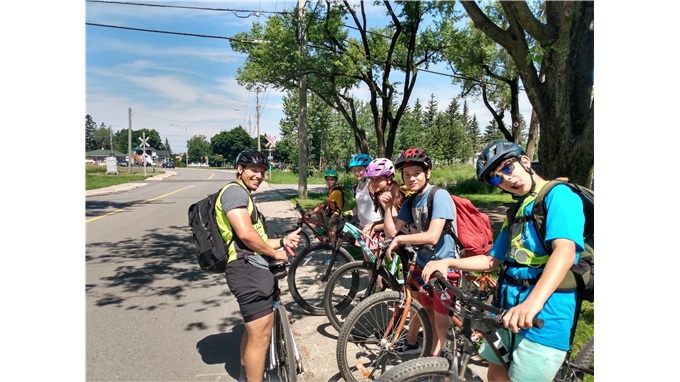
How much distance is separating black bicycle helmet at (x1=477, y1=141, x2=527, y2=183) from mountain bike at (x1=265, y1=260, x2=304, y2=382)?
168 centimetres

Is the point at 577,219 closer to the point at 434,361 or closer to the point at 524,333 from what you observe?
the point at 524,333

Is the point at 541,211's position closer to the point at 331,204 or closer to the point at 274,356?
the point at 274,356

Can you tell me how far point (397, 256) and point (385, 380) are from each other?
5.01 feet

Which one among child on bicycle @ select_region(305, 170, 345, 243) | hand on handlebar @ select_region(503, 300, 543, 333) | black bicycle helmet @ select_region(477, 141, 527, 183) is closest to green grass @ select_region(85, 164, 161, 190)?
child on bicycle @ select_region(305, 170, 345, 243)

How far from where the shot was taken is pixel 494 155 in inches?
80.0

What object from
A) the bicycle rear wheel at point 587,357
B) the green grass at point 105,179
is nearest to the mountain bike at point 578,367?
the bicycle rear wheel at point 587,357

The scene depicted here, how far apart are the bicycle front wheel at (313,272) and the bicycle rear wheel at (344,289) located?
1.16 feet

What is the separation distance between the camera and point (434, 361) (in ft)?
7.02

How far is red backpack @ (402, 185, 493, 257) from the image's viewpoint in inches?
127

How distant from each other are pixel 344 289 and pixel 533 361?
2.57 metres

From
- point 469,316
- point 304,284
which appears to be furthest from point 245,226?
point 304,284

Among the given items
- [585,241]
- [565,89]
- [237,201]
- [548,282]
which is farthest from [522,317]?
[565,89]

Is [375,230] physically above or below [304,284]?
above

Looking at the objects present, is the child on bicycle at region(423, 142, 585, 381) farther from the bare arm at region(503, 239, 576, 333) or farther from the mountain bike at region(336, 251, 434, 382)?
the mountain bike at region(336, 251, 434, 382)
